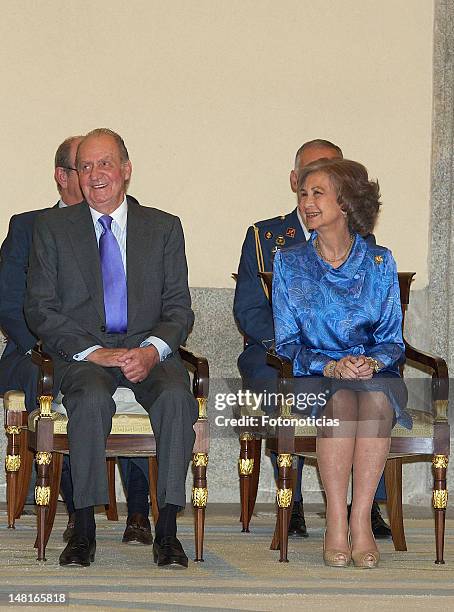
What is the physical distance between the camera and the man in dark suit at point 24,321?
5195 mm

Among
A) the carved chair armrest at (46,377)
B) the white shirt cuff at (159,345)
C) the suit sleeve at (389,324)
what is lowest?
the carved chair armrest at (46,377)

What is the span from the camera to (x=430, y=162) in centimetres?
681

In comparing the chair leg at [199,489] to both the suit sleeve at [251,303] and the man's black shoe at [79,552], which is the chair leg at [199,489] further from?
the suit sleeve at [251,303]

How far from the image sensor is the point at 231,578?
13.4 ft

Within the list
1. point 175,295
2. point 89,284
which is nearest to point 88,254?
point 89,284

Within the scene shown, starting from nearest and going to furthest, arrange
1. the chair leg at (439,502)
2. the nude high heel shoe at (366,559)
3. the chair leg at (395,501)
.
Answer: the nude high heel shoe at (366,559) < the chair leg at (439,502) < the chair leg at (395,501)

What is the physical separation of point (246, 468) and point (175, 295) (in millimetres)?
901

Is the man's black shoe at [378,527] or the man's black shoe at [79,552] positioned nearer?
the man's black shoe at [79,552]

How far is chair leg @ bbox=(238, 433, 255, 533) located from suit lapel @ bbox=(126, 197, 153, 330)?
2.79ft

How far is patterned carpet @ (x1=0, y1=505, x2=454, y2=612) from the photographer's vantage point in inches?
144

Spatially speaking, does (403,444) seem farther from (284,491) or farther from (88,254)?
(88,254)

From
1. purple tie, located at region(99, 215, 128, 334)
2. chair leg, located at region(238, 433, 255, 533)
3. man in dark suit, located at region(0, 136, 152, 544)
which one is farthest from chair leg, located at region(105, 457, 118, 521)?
purple tie, located at region(99, 215, 128, 334)

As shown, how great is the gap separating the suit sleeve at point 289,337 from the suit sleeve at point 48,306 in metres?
0.73

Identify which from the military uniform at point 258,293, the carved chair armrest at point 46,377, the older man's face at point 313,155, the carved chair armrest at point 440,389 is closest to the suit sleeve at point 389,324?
the carved chair armrest at point 440,389
